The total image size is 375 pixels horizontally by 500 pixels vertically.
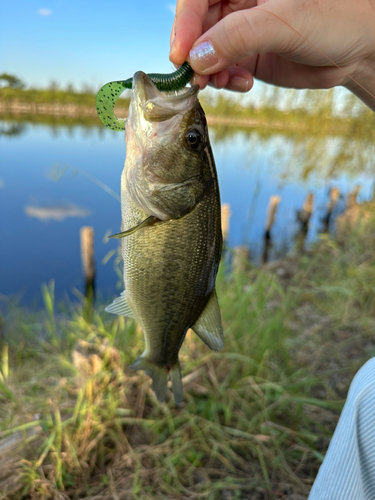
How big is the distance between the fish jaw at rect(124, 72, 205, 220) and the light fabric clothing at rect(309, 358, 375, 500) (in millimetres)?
793

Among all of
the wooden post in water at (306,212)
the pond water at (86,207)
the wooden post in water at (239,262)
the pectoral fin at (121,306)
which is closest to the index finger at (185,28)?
the pectoral fin at (121,306)

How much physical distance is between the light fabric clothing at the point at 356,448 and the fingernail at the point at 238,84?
156cm

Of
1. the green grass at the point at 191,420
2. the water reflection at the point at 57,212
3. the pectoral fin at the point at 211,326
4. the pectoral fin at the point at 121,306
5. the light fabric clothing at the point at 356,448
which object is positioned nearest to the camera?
the light fabric clothing at the point at 356,448

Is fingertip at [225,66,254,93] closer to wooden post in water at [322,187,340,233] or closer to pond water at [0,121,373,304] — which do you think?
pond water at [0,121,373,304]

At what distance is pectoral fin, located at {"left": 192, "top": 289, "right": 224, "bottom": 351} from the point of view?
126cm

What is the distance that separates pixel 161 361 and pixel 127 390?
1.49 metres

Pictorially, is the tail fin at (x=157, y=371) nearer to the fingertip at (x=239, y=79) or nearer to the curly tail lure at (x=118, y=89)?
the curly tail lure at (x=118, y=89)

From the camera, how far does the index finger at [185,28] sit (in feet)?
4.40

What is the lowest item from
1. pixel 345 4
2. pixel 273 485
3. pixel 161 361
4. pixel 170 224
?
pixel 273 485

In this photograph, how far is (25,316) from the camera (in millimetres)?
6418

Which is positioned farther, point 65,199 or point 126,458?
point 65,199

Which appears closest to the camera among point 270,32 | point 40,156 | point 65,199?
point 270,32

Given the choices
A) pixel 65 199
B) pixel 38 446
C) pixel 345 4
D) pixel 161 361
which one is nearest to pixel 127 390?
pixel 38 446

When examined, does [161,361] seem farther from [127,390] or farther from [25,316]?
[25,316]
